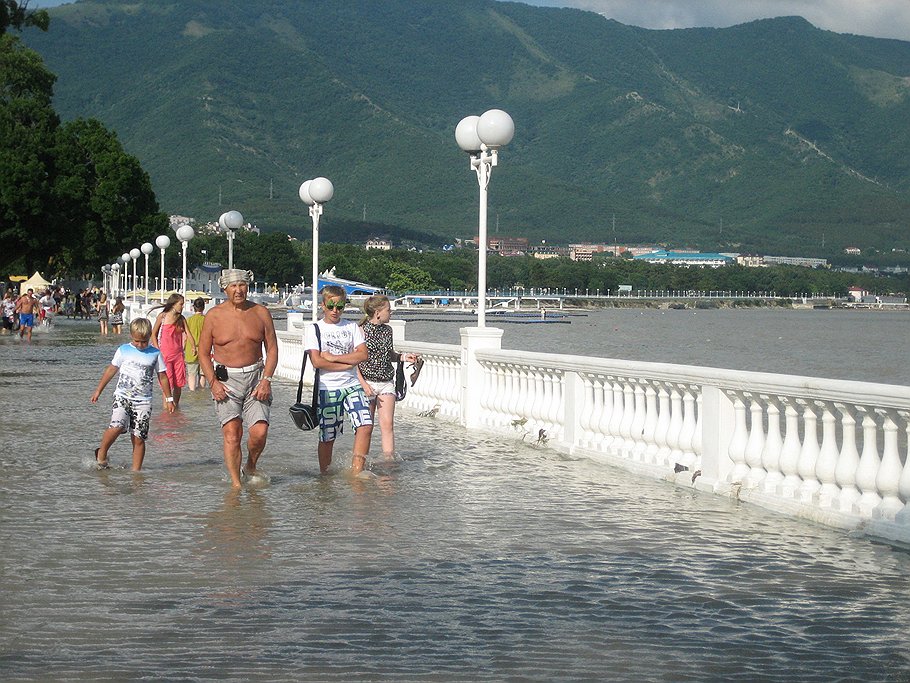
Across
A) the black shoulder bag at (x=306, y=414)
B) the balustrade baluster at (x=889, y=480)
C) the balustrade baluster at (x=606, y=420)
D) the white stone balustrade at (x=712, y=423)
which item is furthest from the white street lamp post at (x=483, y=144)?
the balustrade baluster at (x=889, y=480)

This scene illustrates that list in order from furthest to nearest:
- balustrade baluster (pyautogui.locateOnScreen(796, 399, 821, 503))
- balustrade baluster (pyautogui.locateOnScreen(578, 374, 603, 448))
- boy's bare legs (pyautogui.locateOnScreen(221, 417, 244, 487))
→ 1. balustrade baluster (pyautogui.locateOnScreen(578, 374, 603, 448))
2. boy's bare legs (pyautogui.locateOnScreen(221, 417, 244, 487))
3. balustrade baluster (pyautogui.locateOnScreen(796, 399, 821, 503))

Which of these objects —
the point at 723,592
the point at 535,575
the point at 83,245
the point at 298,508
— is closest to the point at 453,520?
the point at 298,508

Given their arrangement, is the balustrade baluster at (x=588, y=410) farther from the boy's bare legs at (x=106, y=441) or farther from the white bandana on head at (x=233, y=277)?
the boy's bare legs at (x=106, y=441)

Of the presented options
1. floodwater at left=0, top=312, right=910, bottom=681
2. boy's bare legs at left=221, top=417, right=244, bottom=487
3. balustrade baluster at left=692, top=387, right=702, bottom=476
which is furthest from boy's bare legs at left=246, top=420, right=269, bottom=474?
balustrade baluster at left=692, top=387, right=702, bottom=476

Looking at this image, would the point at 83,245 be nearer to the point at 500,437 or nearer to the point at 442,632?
the point at 500,437

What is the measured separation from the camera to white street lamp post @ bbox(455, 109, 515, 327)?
1733cm

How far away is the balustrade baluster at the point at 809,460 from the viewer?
9969mm

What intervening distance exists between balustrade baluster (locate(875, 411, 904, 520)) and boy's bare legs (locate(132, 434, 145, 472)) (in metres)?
6.38

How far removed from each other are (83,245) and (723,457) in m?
69.1

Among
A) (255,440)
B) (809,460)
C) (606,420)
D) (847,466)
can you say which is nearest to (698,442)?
(809,460)

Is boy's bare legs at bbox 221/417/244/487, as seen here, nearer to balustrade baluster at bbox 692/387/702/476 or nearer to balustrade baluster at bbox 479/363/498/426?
balustrade baluster at bbox 692/387/702/476

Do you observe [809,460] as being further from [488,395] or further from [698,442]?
[488,395]

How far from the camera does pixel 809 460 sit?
33.0ft

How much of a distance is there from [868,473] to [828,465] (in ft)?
1.63
